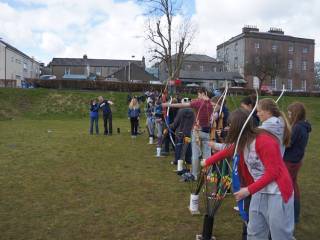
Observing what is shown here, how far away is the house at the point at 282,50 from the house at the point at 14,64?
40.4 m

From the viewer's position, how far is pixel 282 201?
3283 mm

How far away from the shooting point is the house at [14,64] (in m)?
54.9

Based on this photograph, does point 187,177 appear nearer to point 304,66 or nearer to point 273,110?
point 273,110

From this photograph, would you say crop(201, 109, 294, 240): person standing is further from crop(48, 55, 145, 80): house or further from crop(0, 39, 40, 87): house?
crop(48, 55, 145, 80): house

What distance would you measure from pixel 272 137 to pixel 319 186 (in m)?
5.49

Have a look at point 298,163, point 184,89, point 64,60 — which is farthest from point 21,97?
point 64,60

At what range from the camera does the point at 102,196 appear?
6.99m

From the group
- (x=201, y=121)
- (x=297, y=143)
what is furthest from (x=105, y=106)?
(x=297, y=143)

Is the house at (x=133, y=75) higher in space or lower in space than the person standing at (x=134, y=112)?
higher

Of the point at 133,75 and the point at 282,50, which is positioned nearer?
the point at 133,75

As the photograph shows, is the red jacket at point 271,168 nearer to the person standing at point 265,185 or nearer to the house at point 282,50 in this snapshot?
the person standing at point 265,185

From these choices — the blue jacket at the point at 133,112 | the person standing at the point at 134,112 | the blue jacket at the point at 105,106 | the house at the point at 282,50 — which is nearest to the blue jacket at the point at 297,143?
the person standing at the point at 134,112

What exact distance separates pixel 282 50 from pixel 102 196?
254 ft

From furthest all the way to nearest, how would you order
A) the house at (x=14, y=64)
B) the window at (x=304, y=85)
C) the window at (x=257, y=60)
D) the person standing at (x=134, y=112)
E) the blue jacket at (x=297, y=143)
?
the window at (x=304, y=85) < the window at (x=257, y=60) < the house at (x=14, y=64) < the person standing at (x=134, y=112) < the blue jacket at (x=297, y=143)
